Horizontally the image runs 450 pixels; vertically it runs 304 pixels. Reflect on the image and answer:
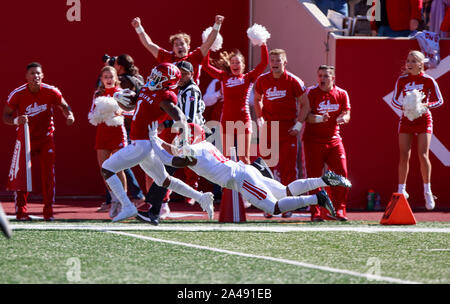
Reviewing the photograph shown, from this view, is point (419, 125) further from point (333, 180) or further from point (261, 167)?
point (261, 167)

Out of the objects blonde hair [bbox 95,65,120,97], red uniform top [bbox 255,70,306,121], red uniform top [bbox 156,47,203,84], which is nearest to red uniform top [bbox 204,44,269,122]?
red uniform top [bbox 255,70,306,121]

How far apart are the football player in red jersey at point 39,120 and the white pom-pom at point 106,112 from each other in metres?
0.45

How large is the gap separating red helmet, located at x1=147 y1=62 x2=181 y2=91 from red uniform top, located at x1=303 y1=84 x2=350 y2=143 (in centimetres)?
250

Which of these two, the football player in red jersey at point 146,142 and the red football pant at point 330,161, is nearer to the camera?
the football player in red jersey at point 146,142

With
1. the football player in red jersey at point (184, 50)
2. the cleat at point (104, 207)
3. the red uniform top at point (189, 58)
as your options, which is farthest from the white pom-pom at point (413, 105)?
the cleat at point (104, 207)

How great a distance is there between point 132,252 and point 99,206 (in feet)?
18.9

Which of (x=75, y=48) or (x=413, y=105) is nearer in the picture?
(x=413, y=105)

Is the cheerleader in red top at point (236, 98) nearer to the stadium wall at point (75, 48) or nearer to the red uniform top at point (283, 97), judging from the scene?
the red uniform top at point (283, 97)

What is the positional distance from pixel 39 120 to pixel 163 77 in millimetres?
2057

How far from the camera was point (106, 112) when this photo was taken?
1075 centimetres

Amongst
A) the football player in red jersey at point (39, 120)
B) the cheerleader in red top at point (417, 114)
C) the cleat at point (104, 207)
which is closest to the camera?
the football player in red jersey at point (39, 120)

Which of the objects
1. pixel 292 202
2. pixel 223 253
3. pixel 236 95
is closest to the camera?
pixel 223 253

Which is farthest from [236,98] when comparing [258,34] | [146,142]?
[146,142]

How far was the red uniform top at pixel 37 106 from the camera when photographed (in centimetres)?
1034
